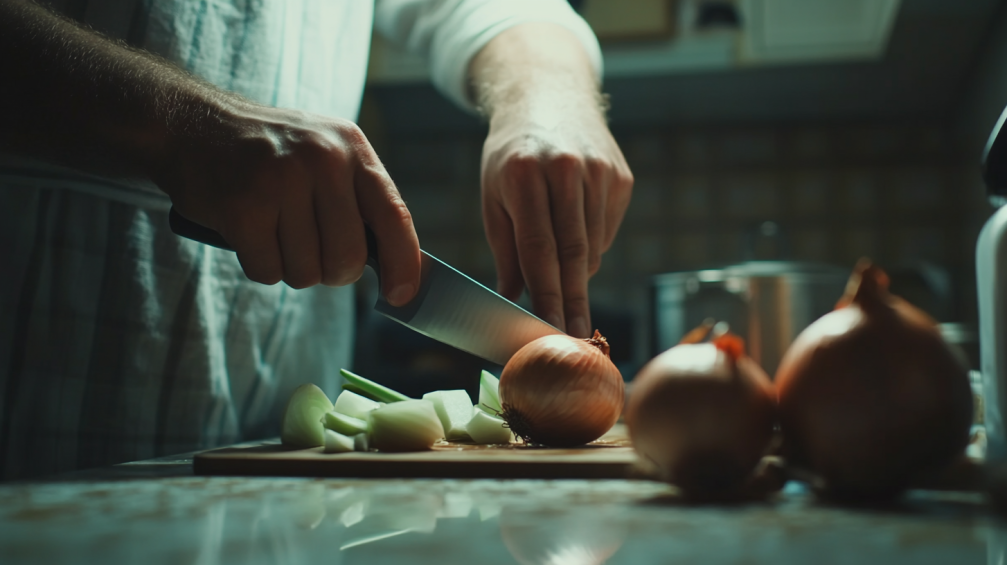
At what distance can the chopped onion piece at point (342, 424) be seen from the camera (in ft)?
2.22

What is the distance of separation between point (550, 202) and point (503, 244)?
85mm

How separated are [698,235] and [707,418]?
7.04 ft

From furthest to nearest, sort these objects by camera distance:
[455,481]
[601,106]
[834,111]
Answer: [834,111]
[601,106]
[455,481]

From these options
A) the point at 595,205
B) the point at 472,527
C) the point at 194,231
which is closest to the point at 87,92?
the point at 194,231

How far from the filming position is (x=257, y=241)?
648mm

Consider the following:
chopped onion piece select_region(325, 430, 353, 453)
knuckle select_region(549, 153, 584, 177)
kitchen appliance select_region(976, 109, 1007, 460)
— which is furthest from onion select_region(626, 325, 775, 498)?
knuckle select_region(549, 153, 584, 177)

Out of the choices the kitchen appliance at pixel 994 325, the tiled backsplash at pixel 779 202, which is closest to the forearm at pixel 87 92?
the kitchen appliance at pixel 994 325

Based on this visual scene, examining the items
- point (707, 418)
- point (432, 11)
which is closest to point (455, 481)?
point (707, 418)

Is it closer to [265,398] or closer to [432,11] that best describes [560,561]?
A: [265,398]

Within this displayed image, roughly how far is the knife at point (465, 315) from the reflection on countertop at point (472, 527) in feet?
1.04

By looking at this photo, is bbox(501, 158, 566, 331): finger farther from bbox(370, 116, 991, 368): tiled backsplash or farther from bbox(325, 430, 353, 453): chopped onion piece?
bbox(370, 116, 991, 368): tiled backsplash

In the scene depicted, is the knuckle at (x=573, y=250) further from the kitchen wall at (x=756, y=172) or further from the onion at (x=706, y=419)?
the kitchen wall at (x=756, y=172)

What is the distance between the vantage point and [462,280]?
809 millimetres

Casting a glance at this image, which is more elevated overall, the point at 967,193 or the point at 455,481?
the point at 967,193
